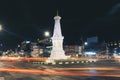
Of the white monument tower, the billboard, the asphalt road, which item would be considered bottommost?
the asphalt road

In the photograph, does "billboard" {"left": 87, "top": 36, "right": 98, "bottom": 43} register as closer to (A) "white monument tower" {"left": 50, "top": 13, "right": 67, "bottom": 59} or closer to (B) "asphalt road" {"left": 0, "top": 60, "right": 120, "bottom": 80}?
(A) "white monument tower" {"left": 50, "top": 13, "right": 67, "bottom": 59}

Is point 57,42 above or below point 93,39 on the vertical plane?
below

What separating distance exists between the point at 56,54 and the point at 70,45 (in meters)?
109

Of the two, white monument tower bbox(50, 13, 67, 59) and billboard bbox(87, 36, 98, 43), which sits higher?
billboard bbox(87, 36, 98, 43)

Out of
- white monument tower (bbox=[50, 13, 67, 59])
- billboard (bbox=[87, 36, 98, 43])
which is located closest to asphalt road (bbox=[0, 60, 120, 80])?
white monument tower (bbox=[50, 13, 67, 59])

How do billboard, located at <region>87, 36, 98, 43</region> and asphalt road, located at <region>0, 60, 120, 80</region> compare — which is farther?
billboard, located at <region>87, 36, 98, 43</region>

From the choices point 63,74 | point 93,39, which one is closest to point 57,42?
point 63,74

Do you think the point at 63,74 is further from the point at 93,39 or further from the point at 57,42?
the point at 93,39

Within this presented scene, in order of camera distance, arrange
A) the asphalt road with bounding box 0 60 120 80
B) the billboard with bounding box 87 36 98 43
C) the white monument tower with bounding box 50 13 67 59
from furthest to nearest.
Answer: the billboard with bounding box 87 36 98 43
the white monument tower with bounding box 50 13 67 59
the asphalt road with bounding box 0 60 120 80

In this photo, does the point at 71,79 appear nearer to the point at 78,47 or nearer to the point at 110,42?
the point at 78,47

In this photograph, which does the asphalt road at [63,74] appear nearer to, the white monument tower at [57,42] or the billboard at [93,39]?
the white monument tower at [57,42]

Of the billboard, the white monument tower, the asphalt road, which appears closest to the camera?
the asphalt road

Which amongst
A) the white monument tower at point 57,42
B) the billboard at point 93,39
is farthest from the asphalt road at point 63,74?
the billboard at point 93,39

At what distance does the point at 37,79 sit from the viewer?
25.5 m
